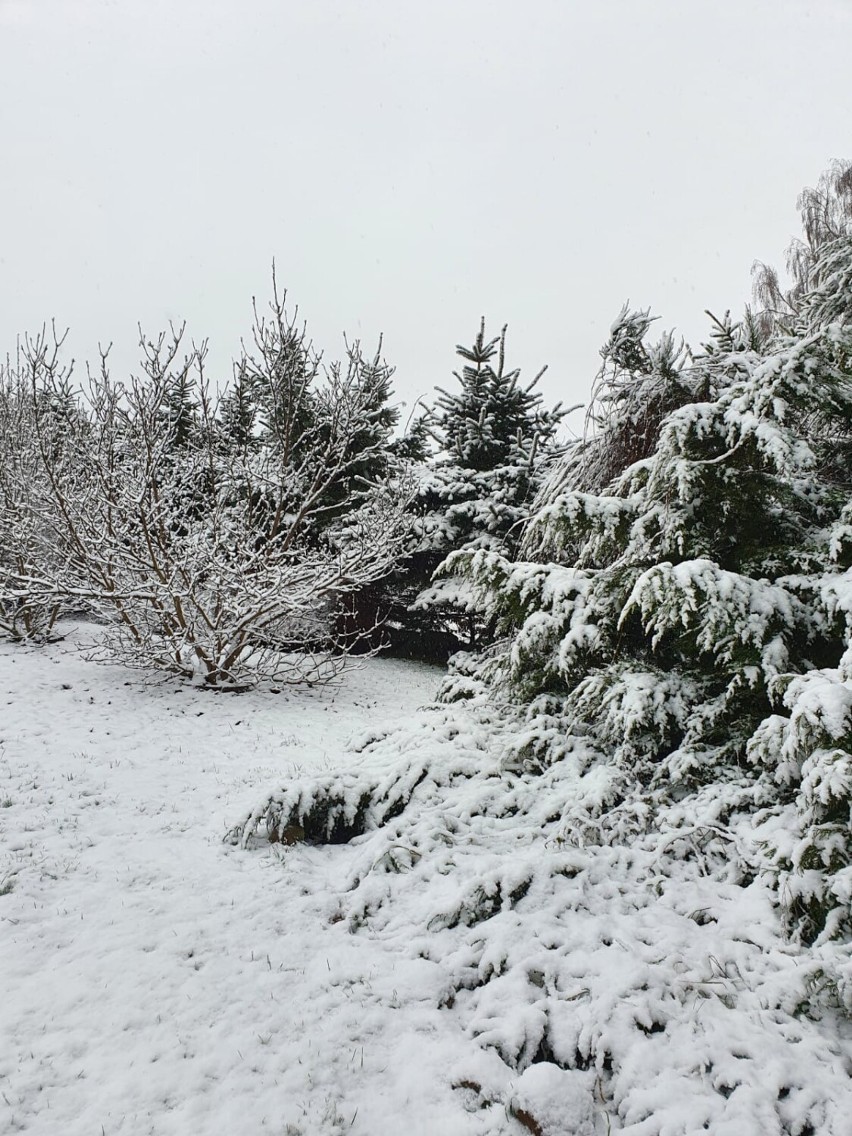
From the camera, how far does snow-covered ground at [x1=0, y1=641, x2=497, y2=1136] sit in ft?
7.14

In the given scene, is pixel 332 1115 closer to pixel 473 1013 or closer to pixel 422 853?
pixel 473 1013

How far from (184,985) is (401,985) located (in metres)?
1.01

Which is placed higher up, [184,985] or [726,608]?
[726,608]

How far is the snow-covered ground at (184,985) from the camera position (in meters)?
2.18

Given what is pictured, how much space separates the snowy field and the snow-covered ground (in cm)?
1

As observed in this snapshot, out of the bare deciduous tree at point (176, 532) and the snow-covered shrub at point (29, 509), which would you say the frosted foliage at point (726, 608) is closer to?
the bare deciduous tree at point (176, 532)

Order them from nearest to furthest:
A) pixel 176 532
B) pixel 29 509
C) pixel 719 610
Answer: pixel 719 610 → pixel 176 532 → pixel 29 509

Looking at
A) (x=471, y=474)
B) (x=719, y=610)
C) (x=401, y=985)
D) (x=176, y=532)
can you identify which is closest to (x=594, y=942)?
(x=401, y=985)

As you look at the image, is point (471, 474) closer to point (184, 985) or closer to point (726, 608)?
point (726, 608)

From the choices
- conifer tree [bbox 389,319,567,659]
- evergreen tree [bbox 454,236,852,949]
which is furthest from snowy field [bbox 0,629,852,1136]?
conifer tree [bbox 389,319,567,659]

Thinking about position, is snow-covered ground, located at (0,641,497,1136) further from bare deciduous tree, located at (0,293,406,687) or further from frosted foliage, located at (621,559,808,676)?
bare deciduous tree, located at (0,293,406,687)

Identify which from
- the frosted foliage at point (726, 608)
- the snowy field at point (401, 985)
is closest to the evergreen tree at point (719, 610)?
the frosted foliage at point (726, 608)

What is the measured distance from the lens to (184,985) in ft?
9.15

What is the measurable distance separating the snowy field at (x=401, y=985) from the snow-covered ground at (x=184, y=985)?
1cm
